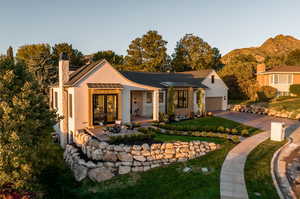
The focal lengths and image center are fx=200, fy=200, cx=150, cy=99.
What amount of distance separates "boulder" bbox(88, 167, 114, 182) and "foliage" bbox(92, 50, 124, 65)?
37632mm

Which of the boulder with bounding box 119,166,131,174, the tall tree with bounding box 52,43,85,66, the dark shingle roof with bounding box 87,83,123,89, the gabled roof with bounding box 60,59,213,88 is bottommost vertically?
the boulder with bounding box 119,166,131,174

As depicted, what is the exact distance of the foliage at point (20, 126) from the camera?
7.02 m

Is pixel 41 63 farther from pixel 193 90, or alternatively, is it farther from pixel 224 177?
pixel 224 177

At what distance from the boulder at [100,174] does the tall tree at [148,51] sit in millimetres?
41225

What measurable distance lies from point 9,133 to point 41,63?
2878 centimetres

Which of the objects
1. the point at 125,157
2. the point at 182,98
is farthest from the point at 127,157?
the point at 182,98

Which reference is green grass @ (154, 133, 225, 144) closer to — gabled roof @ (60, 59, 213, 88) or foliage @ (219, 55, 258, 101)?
gabled roof @ (60, 59, 213, 88)

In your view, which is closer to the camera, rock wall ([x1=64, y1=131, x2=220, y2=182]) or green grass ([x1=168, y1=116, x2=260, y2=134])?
rock wall ([x1=64, y1=131, x2=220, y2=182])

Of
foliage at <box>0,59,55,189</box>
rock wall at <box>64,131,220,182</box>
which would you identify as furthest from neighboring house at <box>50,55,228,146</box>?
foliage at <box>0,59,55,189</box>

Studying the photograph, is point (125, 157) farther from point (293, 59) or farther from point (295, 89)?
point (293, 59)

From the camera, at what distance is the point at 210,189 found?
7043 mm

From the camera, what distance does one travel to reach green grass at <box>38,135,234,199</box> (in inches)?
290

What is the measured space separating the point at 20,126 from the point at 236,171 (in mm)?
8620

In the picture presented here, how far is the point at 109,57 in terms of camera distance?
156ft
